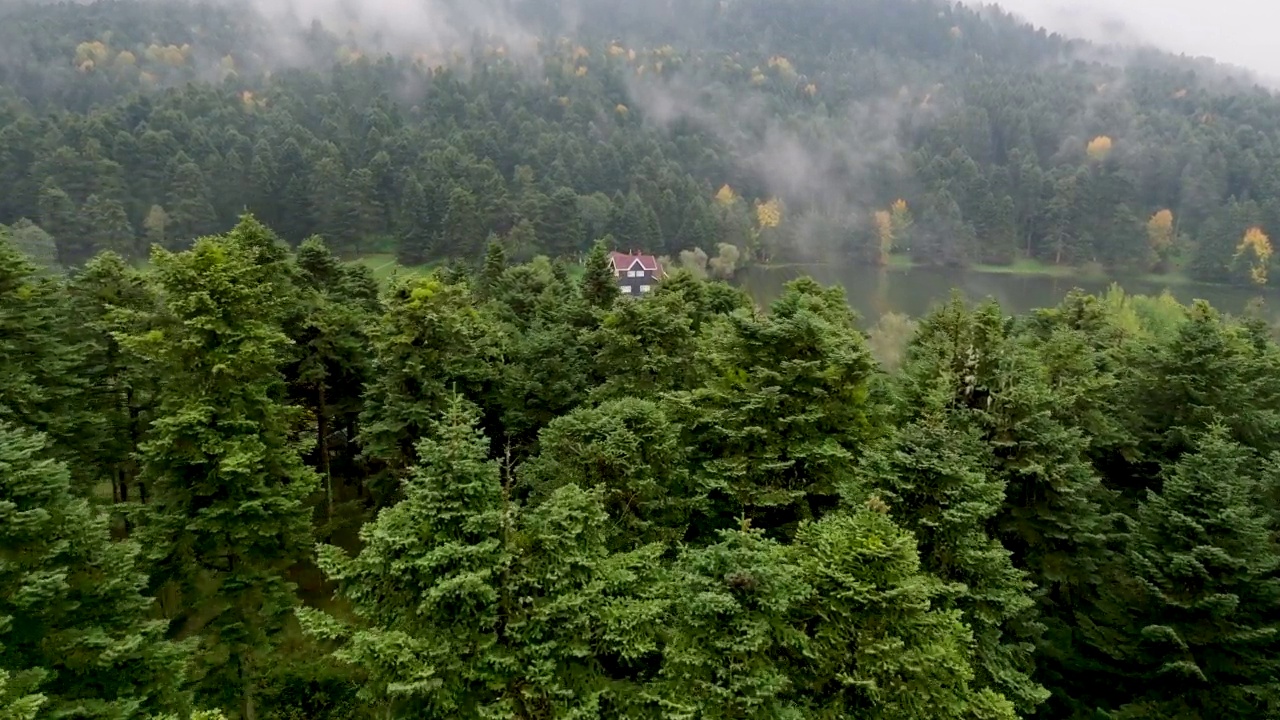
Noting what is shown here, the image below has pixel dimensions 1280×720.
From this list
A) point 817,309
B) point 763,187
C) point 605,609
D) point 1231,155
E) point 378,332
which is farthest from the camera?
point 763,187

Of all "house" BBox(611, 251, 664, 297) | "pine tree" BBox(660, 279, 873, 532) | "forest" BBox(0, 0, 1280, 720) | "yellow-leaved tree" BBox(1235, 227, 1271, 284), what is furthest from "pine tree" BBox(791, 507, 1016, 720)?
"yellow-leaved tree" BBox(1235, 227, 1271, 284)

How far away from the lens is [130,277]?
23.8 metres

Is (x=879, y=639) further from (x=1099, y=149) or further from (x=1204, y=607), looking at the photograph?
(x=1099, y=149)

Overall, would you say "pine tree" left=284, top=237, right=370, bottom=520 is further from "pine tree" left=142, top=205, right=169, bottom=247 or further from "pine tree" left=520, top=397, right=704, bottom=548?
"pine tree" left=142, top=205, right=169, bottom=247

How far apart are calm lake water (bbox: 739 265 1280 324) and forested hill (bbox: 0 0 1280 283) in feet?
19.0

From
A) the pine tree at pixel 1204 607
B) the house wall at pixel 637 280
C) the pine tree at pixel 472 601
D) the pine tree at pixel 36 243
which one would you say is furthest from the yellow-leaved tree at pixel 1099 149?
the pine tree at pixel 472 601

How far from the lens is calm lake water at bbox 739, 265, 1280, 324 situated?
95000mm

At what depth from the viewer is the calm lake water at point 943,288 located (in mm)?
95000

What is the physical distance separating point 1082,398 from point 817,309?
8.99 metres

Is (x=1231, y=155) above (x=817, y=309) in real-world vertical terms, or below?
above

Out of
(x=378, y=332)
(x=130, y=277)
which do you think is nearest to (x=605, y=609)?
(x=378, y=332)

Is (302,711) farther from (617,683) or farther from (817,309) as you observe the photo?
(817,309)

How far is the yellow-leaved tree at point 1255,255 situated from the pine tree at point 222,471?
137 meters

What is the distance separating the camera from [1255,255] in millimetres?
110062
